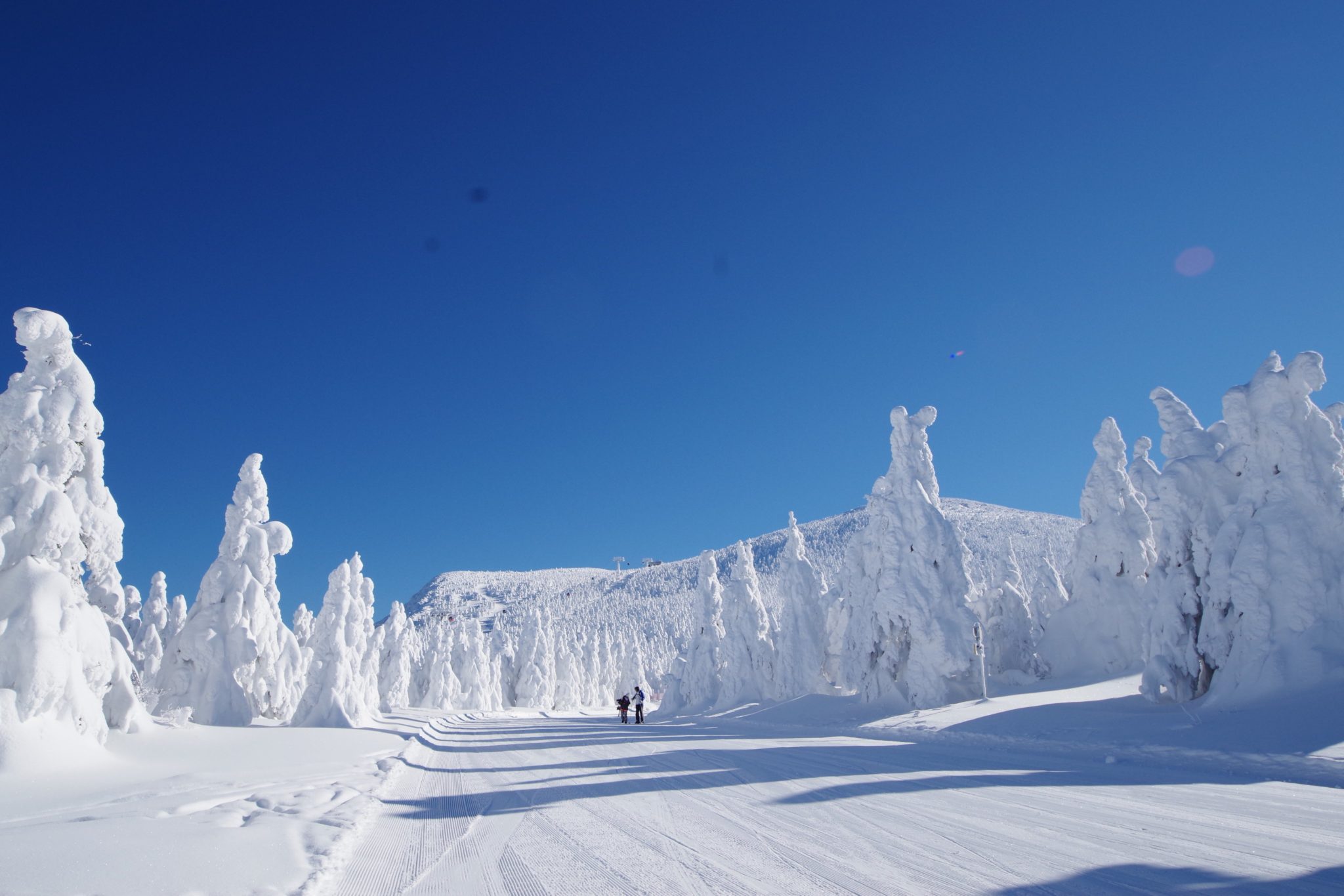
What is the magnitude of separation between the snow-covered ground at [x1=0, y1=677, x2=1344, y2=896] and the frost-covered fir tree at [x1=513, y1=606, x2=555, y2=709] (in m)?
69.1

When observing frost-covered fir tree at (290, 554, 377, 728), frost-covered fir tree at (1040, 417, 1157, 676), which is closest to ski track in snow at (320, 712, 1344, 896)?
frost-covered fir tree at (290, 554, 377, 728)

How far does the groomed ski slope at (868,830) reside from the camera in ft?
20.1

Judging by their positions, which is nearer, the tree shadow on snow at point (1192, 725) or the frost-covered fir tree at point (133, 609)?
the tree shadow on snow at point (1192, 725)

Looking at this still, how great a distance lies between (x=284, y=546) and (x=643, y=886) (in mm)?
31770

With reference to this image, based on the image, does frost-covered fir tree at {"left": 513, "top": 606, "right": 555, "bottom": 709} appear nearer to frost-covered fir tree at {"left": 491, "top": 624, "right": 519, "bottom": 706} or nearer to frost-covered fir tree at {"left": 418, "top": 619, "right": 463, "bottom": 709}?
frost-covered fir tree at {"left": 491, "top": 624, "right": 519, "bottom": 706}

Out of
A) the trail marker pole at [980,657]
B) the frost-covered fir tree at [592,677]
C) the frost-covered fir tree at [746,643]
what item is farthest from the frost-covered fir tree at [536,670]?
the trail marker pole at [980,657]

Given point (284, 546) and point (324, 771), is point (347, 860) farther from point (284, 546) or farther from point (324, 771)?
point (284, 546)

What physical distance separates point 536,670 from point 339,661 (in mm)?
52487

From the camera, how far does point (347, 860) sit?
7.43 meters

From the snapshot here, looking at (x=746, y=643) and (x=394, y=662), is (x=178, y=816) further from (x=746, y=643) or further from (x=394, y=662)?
(x=394, y=662)

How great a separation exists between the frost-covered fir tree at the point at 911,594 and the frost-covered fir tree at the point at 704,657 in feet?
59.4

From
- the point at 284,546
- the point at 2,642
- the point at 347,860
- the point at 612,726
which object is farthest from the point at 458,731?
the point at 347,860

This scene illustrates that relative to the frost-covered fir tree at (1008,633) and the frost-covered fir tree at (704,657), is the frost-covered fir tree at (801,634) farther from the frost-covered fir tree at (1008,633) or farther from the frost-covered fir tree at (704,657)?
the frost-covered fir tree at (1008,633)

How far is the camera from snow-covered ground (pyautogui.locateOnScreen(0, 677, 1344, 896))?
20.3 feet
